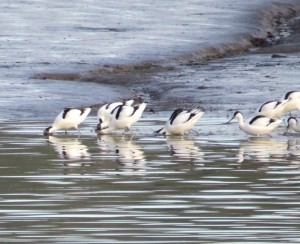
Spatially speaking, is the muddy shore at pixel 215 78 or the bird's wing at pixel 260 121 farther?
the muddy shore at pixel 215 78

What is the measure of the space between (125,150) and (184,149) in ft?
2.66

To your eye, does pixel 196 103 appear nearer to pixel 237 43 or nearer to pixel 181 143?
pixel 181 143

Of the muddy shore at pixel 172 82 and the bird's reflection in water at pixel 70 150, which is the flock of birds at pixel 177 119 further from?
the muddy shore at pixel 172 82

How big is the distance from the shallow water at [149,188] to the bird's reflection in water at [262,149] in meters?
0.01

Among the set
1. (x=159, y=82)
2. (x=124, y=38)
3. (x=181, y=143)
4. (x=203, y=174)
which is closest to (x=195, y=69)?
(x=159, y=82)

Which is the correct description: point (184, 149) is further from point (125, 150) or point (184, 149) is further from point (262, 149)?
point (262, 149)

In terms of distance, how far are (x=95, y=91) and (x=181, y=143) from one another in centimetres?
792

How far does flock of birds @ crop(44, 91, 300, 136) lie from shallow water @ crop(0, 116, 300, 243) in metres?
0.22

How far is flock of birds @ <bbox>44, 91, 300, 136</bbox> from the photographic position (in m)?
19.9

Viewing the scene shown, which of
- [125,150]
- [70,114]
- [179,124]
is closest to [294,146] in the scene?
[125,150]

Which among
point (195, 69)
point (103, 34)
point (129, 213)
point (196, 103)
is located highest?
point (103, 34)

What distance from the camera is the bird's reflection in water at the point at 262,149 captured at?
53.9 ft

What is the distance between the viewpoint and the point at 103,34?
35562 millimetres

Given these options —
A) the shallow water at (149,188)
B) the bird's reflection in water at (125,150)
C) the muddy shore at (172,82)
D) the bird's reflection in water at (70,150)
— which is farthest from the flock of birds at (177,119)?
the muddy shore at (172,82)
